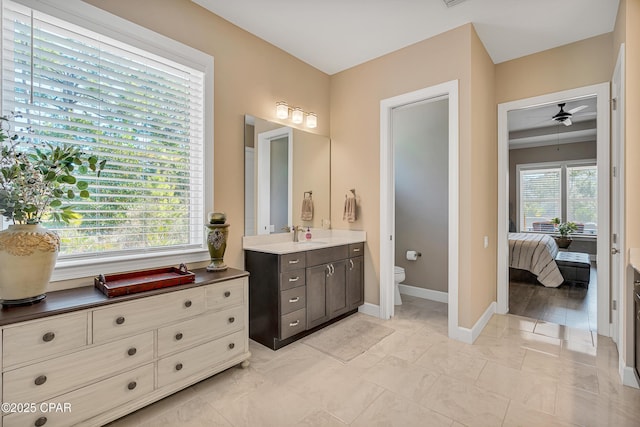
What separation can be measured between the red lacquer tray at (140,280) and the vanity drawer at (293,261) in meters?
0.76

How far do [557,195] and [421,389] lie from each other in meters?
7.03

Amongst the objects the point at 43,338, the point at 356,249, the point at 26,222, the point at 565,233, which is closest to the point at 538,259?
the point at 565,233

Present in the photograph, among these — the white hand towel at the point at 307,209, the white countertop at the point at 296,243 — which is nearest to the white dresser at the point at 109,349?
the white countertop at the point at 296,243

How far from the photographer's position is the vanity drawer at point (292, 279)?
Result: 2691 millimetres

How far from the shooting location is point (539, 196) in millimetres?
7344

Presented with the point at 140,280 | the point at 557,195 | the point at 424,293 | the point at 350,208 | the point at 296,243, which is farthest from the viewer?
the point at 557,195

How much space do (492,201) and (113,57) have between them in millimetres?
3844

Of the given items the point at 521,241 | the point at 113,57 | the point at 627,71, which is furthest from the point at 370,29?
the point at 521,241

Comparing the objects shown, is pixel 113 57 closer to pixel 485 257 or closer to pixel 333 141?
pixel 333 141

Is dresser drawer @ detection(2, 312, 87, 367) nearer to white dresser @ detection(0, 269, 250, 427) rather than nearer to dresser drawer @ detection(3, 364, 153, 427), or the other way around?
white dresser @ detection(0, 269, 250, 427)

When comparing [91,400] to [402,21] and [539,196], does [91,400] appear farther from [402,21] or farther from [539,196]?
[539,196]

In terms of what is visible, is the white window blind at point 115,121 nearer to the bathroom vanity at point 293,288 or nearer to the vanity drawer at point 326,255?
the bathroom vanity at point 293,288

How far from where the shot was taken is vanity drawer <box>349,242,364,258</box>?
3.46 metres

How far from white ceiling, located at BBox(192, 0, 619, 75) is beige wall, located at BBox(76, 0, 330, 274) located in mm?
142
